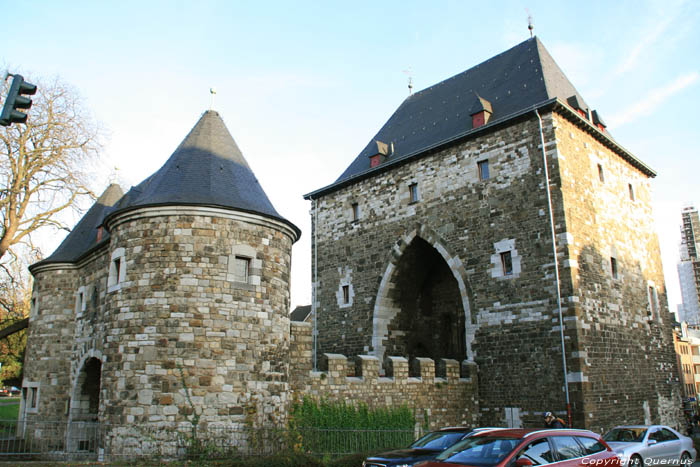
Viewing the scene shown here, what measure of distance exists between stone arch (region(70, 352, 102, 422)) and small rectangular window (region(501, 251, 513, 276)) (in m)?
11.7

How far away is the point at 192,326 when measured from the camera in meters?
11.4

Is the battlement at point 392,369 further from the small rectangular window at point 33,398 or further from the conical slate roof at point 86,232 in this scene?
the small rectangular window at point 33,398

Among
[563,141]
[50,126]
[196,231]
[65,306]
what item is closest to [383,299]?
[563,141]

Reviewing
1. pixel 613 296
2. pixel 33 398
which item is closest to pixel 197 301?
pixel 33 398

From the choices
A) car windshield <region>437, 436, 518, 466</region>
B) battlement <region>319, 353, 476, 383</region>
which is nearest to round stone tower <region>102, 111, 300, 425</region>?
battlement <region>319, 353, 476, 383</region>

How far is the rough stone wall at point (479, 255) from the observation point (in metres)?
15.3

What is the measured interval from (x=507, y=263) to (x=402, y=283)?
4360 millimetres

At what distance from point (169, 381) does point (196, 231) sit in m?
3.11

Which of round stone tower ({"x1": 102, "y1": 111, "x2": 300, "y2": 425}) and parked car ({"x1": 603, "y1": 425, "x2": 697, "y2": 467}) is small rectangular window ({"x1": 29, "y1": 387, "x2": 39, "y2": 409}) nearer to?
round stone tower ({"x1": 102, "y1": 111, "x2": 300, "y2": 425})

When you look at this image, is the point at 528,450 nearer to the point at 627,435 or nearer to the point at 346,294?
the point at 627,435

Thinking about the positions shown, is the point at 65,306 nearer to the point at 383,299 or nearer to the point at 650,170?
the point at 383,299

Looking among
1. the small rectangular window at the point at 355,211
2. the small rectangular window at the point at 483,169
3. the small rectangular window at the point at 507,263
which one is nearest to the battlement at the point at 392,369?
the small rectangular window at the point at 507,263

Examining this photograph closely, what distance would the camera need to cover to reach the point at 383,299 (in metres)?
19.3

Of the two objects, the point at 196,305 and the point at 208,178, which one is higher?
the point at 208,178
